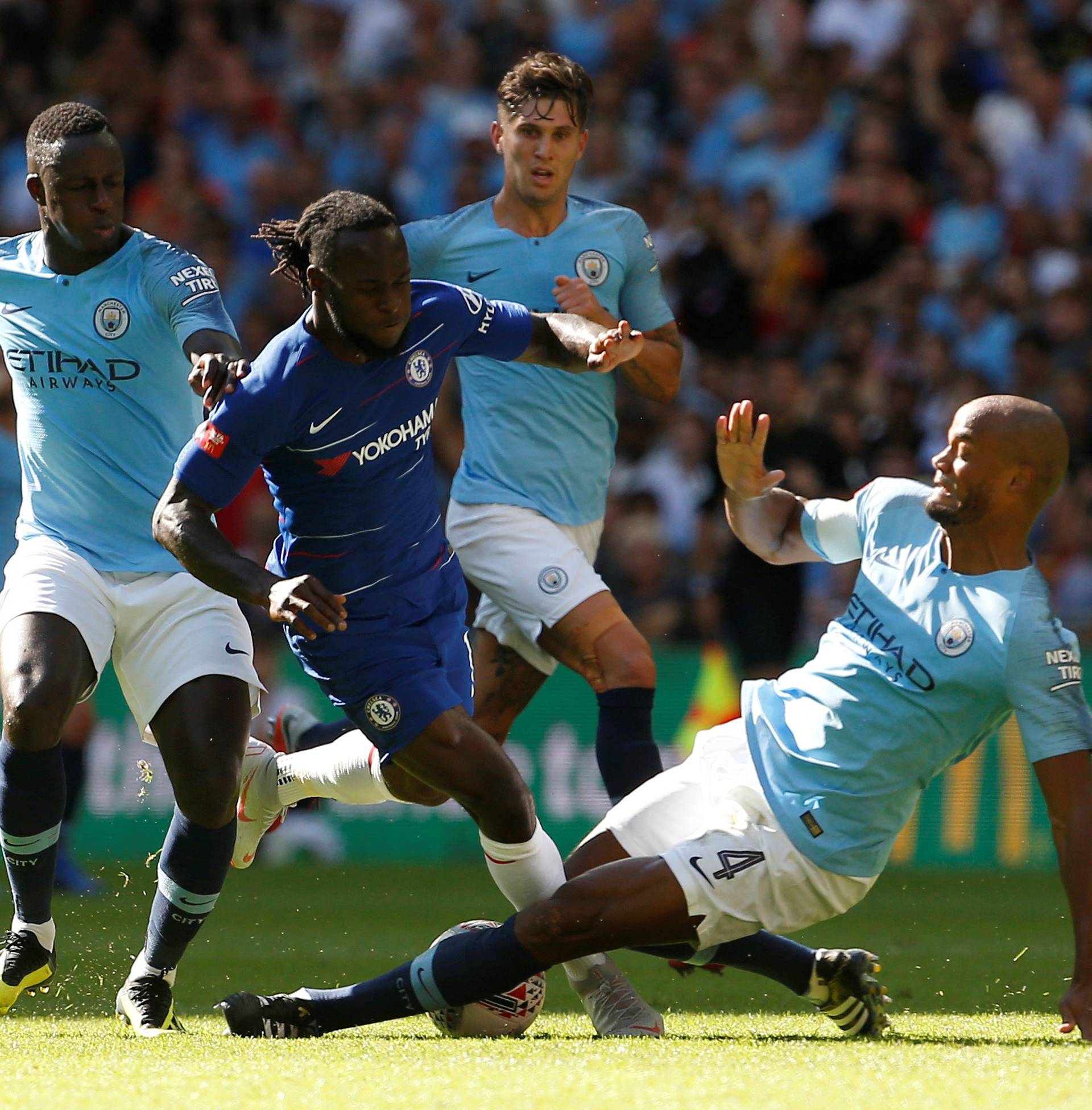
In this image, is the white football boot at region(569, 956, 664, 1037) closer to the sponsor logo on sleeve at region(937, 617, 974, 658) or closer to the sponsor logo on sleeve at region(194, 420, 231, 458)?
the sponsor logo on sleeve at region(937, 617, 974, 658)

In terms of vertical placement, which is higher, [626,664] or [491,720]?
[626,664]

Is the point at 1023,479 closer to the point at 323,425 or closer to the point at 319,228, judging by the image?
the point at 323,425

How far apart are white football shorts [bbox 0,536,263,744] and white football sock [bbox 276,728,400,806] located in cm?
49

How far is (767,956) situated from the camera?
543cm

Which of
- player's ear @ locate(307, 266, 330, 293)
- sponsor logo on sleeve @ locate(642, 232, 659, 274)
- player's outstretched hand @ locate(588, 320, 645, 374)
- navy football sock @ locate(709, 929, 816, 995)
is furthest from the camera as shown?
sponsor logo on sleeve @ locate(642, 232, 659, 274)

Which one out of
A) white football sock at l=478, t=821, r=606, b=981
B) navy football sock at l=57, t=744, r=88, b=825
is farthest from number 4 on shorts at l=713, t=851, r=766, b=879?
navy football sock at l=57, t=744, r=88, b=825

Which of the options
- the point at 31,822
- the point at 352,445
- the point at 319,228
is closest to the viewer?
the point at 319,228

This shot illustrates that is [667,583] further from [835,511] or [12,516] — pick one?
[835,511]

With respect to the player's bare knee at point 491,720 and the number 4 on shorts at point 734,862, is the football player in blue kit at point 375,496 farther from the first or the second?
the player's bare knee at point 491,720

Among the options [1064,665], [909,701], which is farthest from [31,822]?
[1064,665]

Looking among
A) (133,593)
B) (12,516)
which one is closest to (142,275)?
(133,593)

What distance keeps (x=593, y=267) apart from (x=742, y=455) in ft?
5.71

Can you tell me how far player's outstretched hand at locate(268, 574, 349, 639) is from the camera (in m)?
4.59

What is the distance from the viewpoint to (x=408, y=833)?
10781mm
